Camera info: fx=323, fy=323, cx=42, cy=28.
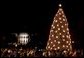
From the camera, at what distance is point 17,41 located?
16578 millimetres

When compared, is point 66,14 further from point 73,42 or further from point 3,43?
point 3,43

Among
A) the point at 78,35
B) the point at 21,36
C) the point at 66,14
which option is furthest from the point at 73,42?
the point at 21,36

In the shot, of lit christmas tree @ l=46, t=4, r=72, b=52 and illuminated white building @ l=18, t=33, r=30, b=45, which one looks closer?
lit christmas tree @ l=46, t=4, r=72, b=52

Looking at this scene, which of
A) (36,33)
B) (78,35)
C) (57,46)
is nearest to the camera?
(57,46)

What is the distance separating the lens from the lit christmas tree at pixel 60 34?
15.9 m

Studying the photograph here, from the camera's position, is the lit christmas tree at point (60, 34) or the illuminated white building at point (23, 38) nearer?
the lit christmas tree at point (60, 34)

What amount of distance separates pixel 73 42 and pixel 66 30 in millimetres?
1281

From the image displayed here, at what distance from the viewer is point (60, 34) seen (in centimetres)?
1598

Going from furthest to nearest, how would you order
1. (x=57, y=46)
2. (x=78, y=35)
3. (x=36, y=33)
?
(x=36, y=33)
(x=78, y=35)
(x=57, y=46)

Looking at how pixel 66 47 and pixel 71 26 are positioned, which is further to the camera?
pixel 71 26

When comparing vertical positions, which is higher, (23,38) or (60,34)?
(60,34)

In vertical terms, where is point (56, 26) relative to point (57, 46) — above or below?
above

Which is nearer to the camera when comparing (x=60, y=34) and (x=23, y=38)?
(x=60, y=34)

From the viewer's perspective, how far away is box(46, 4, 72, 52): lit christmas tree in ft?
52.3
